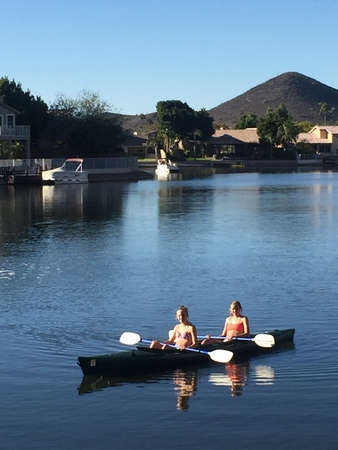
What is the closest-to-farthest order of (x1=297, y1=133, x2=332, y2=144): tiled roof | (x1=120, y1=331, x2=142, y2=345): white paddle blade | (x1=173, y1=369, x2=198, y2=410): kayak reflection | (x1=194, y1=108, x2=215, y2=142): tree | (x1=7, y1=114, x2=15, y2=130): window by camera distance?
(x1=173, y1=369, x2=198, y2=410): kayak reflection, (x1=120, y1=331, x2=142, y2=345): white paddle blade, (x1=7, y1=114, x2=15, y2=130): window, (x1=194, y1=108, x2=215, y2=142): tree, (x1=297, y1=133, x2=332, y2=144): tiled roof

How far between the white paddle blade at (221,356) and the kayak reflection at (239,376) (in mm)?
322

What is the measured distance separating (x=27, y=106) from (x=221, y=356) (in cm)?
9781

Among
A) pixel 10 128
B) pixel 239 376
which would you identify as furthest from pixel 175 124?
pixel 239 376

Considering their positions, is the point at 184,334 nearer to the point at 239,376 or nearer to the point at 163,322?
the point at 239,376

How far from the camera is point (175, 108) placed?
172250mm

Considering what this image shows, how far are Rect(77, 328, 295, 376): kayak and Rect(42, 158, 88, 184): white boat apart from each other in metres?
75.0

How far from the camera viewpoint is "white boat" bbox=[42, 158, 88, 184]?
93625mm

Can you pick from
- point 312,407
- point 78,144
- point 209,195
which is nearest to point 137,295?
point 312,407

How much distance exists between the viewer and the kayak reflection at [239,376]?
18.3m

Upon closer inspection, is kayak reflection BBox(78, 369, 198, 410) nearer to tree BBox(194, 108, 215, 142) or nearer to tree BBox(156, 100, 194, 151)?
tree BBox(156, 100, 194, 151)

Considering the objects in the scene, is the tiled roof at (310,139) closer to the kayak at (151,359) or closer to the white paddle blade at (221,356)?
the kayak at (151,359)

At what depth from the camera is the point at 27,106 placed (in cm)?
11325

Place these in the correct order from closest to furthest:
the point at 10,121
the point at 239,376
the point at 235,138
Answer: the point at 239,376 < the point at 10,121 < the point at 235,138

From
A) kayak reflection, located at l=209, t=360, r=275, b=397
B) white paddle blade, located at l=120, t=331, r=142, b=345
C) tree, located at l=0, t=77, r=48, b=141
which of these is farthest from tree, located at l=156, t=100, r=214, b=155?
kayak reflection, located at l=209, t=360, r=275, b=397
